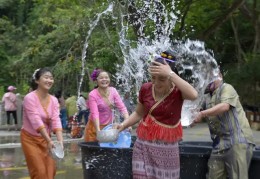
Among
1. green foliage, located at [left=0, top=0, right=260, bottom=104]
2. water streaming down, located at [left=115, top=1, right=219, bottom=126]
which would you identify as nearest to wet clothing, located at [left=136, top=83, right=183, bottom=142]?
water streaming down, located at [left=115, top=1, right=219, bottom=126]

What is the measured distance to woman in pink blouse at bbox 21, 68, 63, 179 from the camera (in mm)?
6453

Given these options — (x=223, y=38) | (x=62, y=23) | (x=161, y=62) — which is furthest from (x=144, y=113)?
(x=62, y=23)

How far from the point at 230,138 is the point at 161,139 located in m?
1.09

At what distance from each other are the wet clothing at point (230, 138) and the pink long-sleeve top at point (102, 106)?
215 cm

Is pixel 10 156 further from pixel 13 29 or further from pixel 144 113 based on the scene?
pixel 13 29

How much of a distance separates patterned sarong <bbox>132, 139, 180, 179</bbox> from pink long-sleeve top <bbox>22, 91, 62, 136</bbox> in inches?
58.7

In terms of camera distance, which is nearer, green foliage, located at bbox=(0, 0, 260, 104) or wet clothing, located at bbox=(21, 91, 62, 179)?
wet clothing, located at bbox=(21, 91, 62, 179)

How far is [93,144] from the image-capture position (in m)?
6.72

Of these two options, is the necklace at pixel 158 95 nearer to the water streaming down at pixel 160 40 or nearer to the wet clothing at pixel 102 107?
the wet clothing at pixel 102 107

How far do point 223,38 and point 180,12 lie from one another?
22.2ft

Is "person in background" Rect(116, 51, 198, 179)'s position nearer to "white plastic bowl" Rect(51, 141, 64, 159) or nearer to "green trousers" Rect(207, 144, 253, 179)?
"green trousers" Rect(207, 144, 253, 179)

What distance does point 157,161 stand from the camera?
519 cm

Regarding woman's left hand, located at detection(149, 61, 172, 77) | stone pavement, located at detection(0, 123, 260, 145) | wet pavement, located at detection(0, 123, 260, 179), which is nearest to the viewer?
woman's left hand, located at detection(149, 61, 172, 77)

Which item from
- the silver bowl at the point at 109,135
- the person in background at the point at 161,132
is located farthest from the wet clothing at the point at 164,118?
the silver bowl at the point at 109,135
